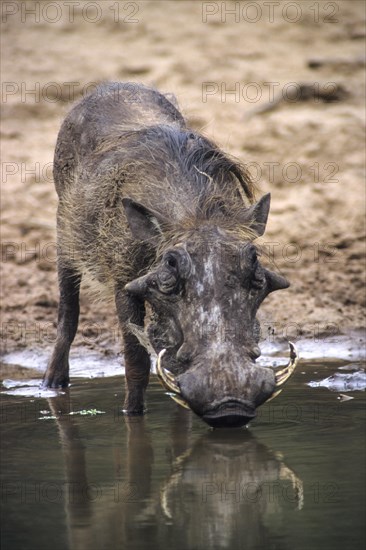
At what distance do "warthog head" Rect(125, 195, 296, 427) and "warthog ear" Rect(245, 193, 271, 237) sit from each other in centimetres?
8

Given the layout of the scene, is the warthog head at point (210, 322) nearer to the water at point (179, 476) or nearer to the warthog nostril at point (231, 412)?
the warthog nostril at point (231, 412)

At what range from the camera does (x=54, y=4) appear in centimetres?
1406

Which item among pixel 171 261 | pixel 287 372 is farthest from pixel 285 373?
pixel 171 261

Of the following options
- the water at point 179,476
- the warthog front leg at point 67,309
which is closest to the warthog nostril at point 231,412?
the water at point 179,476

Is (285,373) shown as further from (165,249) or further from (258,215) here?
(258,215)

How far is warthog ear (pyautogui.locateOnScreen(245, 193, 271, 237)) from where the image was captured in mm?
6047

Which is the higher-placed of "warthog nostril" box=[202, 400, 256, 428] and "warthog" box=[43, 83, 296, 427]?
"warthog" box=[43, 83, 296, 427]

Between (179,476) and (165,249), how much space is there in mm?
1218

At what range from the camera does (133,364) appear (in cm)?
646

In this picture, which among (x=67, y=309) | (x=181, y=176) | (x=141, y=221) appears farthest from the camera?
(x=67, y=309)

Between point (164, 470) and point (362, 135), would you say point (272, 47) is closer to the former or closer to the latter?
point (362, 135)

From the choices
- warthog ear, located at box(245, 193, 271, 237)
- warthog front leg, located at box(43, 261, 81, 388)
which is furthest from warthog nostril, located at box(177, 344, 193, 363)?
warthog front leg, located at box(43, 261, 81, 388)

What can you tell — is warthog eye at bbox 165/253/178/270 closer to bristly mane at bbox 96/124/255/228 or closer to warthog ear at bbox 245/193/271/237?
bristly mane at bbox 96/124/255/228

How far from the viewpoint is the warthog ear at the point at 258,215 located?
19.8ft
